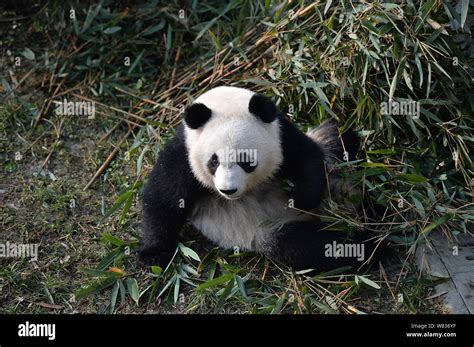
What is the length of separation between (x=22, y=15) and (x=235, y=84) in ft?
7.96

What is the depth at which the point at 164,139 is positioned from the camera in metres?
5.66

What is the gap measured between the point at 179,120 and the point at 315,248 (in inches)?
64.7

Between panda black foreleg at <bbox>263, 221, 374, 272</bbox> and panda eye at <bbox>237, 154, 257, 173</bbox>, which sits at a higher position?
panda eye at <bbox>237, 154, 257, 173</bbox>

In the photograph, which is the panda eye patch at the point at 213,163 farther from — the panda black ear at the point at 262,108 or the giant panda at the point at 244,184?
the panda black ear at the point at 262,108

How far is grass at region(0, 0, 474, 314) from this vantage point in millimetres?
4684

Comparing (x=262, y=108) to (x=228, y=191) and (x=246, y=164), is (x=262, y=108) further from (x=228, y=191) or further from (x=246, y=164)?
(x=228, y=191)

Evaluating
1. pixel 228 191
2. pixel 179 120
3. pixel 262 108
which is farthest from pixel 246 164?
pixel 179 120

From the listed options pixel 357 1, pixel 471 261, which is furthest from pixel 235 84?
pixel 471 261

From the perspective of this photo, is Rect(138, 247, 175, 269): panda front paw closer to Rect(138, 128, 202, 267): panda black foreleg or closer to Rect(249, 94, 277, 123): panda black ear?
Rect(138, 128, 202, 267): panda black foreleg

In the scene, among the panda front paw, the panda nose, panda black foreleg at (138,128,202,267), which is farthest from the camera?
the panda front paw

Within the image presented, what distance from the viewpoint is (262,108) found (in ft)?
14.6

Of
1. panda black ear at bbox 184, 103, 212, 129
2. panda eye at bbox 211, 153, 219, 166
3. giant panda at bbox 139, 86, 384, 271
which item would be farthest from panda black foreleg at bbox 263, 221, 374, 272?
panda black ear at bbox 184, 103, 212, 129

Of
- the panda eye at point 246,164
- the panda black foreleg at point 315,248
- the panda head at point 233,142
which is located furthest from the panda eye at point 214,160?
the panda black foreleg at point 315,248

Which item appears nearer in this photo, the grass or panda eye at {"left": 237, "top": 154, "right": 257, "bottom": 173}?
panda eye at {"left": 237, "top": 154, "right": 257, "bottom": 173}
